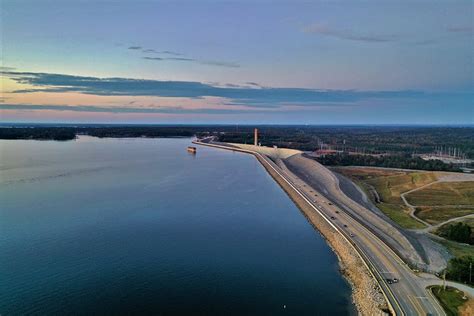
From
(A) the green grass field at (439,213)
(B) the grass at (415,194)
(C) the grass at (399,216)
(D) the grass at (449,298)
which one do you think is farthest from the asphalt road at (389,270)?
(A) the green grass field at (439,213)

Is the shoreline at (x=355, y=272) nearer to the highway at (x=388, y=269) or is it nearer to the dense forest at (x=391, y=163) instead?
the highway at (x=388, y=269)

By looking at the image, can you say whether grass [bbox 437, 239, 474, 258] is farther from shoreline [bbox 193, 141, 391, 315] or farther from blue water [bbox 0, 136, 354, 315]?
blue water [bbox 0, 136, 354, 315]

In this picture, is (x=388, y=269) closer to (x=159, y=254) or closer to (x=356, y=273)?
(x=356, y=273)

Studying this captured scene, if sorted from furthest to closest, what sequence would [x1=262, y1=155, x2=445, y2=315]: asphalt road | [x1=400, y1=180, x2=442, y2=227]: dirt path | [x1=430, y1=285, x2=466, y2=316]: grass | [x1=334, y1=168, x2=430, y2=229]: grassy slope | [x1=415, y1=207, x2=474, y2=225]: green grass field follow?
[x1=334, y1=168, x2=430, y2=229]: grassy slope < [x1=415, y1=207, x2=474, y2=225]: green grass field < [x1=400, y1=180, x2=442, y2=227]: dirt path < [x1=262, y1=155, x2=445, y2=315]: asphalt road < [x1=430, y1=285, x2=466, y2=316]: grass

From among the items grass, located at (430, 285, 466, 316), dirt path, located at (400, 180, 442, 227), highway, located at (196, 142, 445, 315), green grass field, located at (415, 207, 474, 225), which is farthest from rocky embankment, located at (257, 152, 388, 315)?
green grass field, located at (415, 207, 474, 225)

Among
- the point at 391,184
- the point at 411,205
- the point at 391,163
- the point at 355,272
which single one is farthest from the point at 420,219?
the point at 391,163

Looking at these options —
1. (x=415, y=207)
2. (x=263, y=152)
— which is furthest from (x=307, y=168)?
(x=263, y=152)
